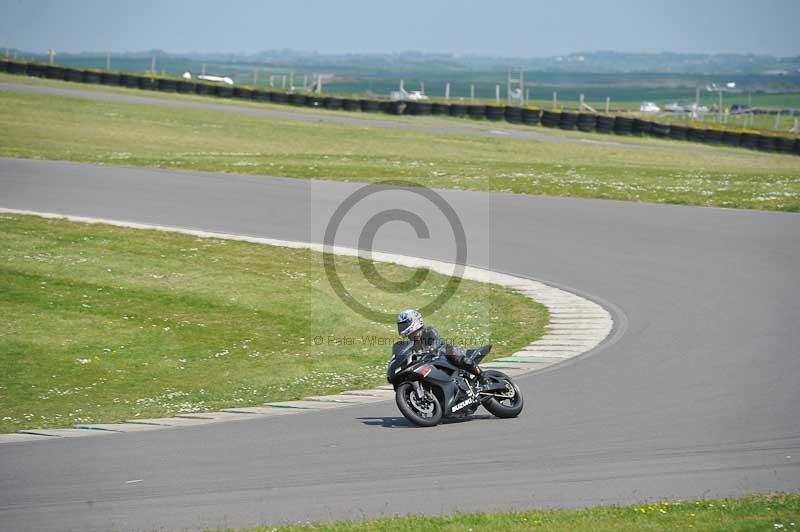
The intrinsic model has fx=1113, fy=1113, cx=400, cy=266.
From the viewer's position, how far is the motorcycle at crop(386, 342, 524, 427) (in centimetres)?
1191

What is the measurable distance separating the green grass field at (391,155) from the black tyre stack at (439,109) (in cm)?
1040

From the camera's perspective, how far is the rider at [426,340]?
12086mm

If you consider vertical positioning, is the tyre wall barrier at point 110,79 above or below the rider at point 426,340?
above

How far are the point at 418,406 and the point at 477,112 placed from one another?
166ft

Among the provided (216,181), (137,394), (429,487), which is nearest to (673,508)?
(429,487)

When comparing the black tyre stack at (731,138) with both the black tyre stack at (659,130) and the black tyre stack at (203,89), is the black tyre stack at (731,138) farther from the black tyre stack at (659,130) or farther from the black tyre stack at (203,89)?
the black tyre stack at (203,89)

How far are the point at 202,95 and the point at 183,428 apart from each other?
60343mm

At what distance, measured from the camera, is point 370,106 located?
2525 inches

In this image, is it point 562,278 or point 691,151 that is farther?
point 691,151

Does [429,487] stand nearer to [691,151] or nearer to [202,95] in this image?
[691,151]

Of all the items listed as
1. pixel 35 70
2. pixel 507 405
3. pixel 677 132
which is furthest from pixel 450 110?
pixel 507 405

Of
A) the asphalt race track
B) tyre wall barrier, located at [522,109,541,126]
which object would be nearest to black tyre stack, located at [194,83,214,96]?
tyre wall barrier, located at [522,109,541,126]

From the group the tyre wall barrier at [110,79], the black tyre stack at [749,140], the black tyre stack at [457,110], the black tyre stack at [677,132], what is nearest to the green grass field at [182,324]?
the black tyre stack at [749,140]

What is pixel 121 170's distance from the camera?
34.2 meters
